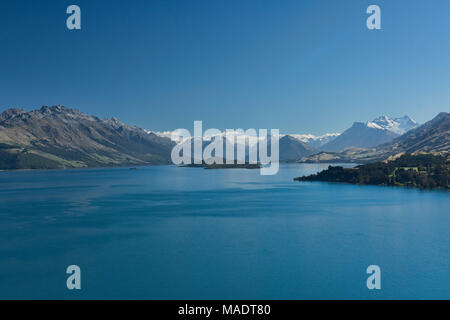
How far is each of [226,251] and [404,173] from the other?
444 ft

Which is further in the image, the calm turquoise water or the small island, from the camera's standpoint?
the small island

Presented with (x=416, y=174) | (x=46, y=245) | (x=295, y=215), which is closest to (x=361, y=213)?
(x=295, y=215)

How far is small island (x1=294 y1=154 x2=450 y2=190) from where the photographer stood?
487ft

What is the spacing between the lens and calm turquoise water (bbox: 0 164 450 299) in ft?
127

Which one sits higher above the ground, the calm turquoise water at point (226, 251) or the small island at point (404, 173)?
the small island at point (404, 173)

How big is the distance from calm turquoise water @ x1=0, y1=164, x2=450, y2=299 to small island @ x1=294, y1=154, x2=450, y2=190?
54901 millimetres

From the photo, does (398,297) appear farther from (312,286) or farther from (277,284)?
(277,284)

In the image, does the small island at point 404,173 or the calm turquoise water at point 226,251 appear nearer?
the calm turquoise water at point 226,251

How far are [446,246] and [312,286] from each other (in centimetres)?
3068

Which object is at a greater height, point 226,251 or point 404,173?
point 404,173

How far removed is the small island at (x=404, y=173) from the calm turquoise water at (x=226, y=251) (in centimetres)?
5490

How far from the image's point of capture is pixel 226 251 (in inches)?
2088

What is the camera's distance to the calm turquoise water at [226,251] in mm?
38844

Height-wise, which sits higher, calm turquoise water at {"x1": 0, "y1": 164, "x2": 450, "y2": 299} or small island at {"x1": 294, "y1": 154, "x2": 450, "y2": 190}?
small island at {"x1": 294, "y1": 154, "x2": 450, "y2": 190}
